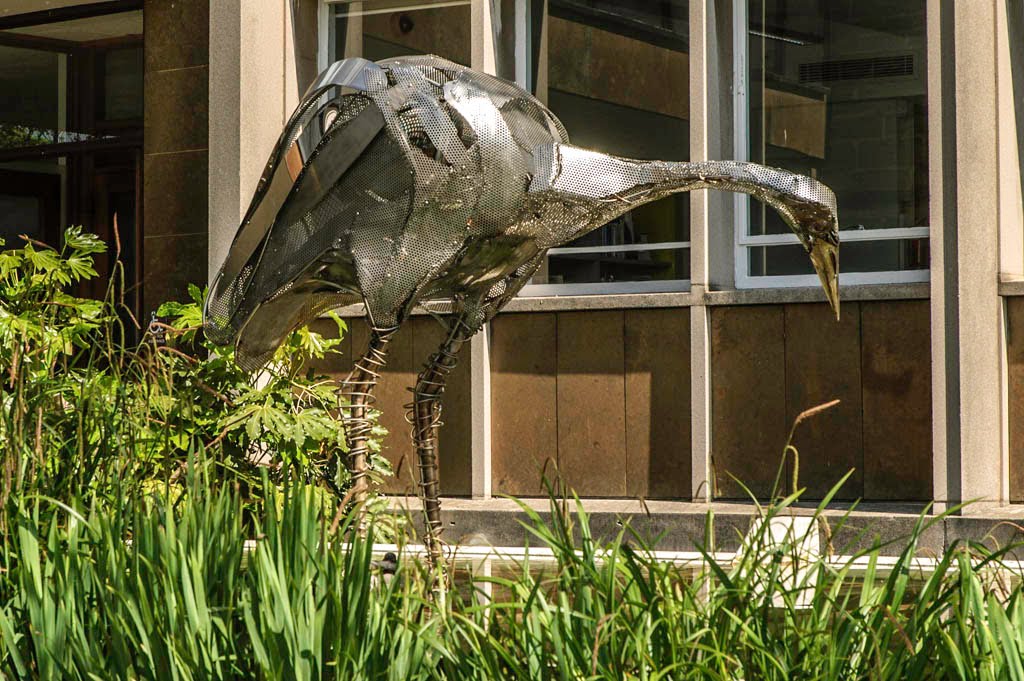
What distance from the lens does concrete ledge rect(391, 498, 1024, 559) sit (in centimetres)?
700

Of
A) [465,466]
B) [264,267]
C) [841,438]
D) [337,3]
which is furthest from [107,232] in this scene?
[264,267]

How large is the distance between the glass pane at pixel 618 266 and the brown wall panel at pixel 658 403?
383 mm

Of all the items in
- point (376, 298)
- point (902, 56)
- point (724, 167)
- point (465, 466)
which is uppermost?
point (902, 56)

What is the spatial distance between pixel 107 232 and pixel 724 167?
27.9 ft

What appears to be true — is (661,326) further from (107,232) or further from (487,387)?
(107,232)

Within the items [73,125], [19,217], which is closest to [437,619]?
[73,125]

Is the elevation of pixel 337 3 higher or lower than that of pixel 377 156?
higher

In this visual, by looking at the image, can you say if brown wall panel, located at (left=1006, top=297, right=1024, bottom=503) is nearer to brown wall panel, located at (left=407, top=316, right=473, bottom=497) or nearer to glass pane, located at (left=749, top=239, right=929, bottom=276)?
glass pane, located at (left=749, top=239, right=929, bottom=276)

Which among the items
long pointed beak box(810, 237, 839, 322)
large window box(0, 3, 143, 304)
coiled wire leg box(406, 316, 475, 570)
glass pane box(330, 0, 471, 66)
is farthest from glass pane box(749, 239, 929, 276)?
large window box(0, 3, 143, 304)

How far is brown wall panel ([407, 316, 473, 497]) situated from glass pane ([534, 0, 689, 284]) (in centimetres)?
77

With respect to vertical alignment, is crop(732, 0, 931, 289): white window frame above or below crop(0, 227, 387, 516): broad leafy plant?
above

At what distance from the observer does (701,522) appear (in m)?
7.63

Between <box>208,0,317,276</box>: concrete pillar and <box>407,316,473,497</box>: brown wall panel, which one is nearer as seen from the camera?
<box>407,316,473,497</box>: brown wall panel

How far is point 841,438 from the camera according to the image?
8.00 meters
